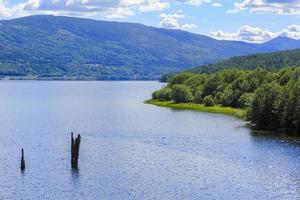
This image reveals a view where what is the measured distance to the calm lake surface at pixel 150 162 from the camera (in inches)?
2689

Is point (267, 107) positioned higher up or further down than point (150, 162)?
higher up

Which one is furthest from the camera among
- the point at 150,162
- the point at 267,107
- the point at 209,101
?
the point at 209,101

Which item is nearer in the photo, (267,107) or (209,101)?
(267,107)

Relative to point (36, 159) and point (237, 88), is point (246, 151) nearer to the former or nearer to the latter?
point (36, 159)

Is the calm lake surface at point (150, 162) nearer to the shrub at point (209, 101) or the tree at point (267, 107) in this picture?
the tree at point (267, 107)

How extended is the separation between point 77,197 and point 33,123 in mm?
85171

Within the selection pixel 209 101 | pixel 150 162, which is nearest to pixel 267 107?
pixel 150 162

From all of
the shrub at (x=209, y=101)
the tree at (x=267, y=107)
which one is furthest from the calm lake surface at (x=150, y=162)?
the shrub at (x=209, y=101)

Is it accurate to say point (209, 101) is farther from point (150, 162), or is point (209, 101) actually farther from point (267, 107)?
point (150, 162)

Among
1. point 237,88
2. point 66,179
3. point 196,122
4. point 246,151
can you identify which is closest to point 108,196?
point 66,179

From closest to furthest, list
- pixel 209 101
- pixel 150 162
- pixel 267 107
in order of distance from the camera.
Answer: pixel 150 162 → pixel 267 107 → pixel 209 101

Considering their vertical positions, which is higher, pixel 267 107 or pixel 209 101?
pixel 267 107

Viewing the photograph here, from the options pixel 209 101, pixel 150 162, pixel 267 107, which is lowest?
pixel 150 162

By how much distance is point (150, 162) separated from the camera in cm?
8656
